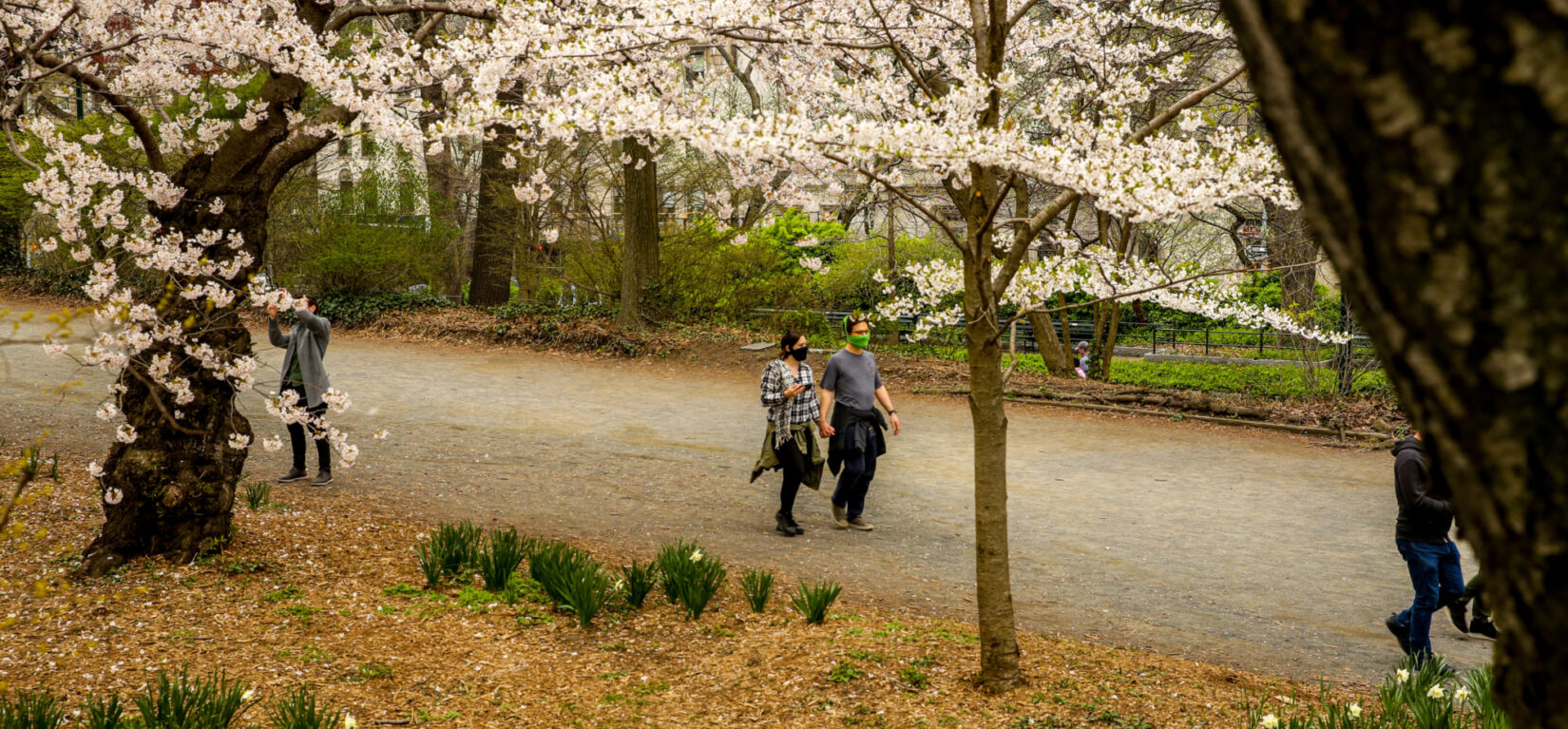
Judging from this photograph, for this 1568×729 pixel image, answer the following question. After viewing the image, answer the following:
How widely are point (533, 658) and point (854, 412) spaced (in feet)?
10.6

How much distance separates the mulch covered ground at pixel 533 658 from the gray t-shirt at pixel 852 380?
1.80 metres

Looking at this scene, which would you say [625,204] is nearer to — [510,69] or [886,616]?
[510,69]

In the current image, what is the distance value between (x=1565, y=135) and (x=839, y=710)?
373 centimetres

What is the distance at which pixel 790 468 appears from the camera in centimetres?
716

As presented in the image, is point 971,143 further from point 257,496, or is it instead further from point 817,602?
point 257,496

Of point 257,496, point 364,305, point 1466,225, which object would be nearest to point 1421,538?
point 1466,225

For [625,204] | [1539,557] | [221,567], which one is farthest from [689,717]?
[625,204]

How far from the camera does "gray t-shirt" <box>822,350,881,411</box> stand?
23.9 ft

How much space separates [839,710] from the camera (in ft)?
13.6

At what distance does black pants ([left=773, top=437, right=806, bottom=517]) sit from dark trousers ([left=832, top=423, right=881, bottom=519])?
1.29 ft

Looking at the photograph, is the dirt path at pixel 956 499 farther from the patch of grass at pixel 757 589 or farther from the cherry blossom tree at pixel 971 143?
the cherry blossom tree at pixel 971 143

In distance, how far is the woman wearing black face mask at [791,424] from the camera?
7.11 metres

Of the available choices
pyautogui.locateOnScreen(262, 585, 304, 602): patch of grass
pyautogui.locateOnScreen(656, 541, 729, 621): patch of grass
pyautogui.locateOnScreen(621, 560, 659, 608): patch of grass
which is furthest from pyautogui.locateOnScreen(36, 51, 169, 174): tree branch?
pyautogui.locateOnScreen(656, 541, 729, 621): patch of grass

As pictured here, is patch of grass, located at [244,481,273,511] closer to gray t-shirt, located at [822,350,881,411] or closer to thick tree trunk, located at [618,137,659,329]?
gray t-shirt, located at [822,350,881,411]
